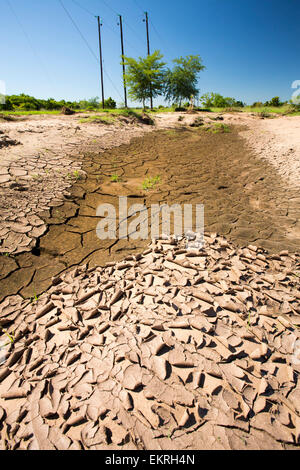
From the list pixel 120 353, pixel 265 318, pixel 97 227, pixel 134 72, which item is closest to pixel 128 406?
pixel 120 353

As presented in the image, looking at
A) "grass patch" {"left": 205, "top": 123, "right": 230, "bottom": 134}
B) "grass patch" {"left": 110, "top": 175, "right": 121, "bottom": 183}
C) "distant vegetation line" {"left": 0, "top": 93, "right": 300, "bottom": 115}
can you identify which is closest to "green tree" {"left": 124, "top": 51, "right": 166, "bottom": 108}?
"distant vegetation line" {"left": 0, "top": 93, "right": 300, "bottom": 115}

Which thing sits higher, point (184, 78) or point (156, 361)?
point (184, 78)

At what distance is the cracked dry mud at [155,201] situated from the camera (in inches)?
89.3

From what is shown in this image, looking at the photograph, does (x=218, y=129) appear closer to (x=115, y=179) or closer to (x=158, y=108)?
(x=115, y=179)

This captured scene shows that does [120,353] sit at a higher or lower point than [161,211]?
lower

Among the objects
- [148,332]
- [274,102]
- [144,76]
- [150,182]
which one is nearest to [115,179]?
[150,182]

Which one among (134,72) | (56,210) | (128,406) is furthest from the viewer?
(134,72)

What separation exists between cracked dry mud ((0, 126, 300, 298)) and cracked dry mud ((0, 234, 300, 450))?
0.34 metres

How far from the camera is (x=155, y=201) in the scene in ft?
11.6

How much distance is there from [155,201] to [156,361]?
8.58ft

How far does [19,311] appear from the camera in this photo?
1.73m

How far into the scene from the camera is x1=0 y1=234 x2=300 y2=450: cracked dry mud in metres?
1.03

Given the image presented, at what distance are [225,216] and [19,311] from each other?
2747 millimetres
